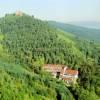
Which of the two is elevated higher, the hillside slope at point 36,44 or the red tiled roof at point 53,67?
the hillside slope at point 36,44

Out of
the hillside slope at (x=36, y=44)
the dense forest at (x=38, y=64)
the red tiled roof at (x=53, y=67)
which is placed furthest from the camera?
the hillside slope at (x=36, y=44)

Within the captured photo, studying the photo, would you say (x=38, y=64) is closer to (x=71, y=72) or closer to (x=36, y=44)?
(x=71, y=72)

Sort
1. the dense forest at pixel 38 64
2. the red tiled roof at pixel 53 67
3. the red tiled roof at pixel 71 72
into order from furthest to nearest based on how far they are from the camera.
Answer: the red tiled roof at pixel 53 67, the red tiled roof at pixel 71 72, the dense forest at pixel 38 64

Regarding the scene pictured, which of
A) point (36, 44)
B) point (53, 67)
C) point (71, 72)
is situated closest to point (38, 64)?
point (53, 67)

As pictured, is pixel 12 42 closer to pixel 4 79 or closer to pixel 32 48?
pixel 32 48

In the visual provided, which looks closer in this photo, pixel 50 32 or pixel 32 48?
pixel 32 48

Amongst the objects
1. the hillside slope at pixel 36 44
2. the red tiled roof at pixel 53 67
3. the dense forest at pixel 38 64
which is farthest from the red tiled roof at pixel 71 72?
the hillside slope at pixel 36 44

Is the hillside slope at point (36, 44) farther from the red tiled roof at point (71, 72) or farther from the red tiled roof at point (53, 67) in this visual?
the red tiled roof at point (71, 72)

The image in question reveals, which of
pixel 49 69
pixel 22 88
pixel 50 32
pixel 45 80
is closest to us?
pixel 22 88

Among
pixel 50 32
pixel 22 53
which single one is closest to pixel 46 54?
pixel 22 53
